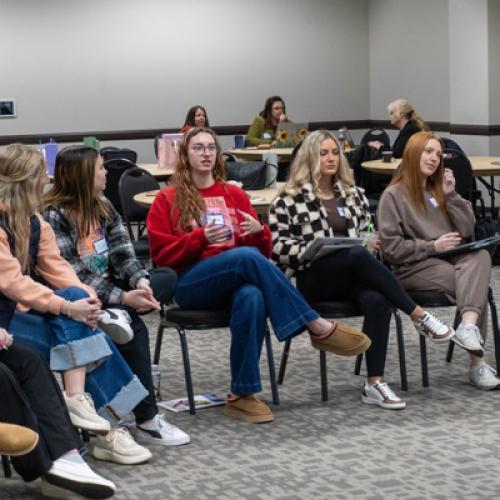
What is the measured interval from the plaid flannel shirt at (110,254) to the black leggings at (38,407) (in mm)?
725

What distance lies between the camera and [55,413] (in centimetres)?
338

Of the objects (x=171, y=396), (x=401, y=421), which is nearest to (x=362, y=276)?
(x=401, y=421)

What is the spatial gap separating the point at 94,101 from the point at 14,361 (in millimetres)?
8865

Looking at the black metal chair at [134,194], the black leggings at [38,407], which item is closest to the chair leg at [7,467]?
the black leggings at [38,407]

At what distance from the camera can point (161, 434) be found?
13.2 feet

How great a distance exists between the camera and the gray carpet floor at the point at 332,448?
3523mm

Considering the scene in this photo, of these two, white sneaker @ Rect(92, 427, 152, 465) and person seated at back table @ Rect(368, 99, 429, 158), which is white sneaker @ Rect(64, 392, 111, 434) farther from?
person seated at back table @ Rect(368, 99, 429, 158)

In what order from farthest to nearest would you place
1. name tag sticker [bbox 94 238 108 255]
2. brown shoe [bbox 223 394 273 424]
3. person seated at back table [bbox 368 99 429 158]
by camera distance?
person seated at back table [bbox 368 99 429 158] → brown shoe [bbox 223 394 273 424] → name tag sticker [bbox 94 238 108 255]

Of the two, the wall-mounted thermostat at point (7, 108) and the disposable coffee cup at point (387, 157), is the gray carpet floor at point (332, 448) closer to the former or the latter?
the disposable coffee cup at point (387, 157)

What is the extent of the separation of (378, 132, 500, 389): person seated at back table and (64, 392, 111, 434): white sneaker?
173cm

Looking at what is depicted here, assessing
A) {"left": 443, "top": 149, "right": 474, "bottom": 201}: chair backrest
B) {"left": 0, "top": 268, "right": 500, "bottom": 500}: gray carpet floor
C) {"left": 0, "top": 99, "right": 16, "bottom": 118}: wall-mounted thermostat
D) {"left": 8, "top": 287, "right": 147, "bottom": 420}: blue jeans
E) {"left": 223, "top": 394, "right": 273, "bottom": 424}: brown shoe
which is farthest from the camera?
{"left": 0, "top": 99, "right": 16, "bottom": 118}: wall-mounted thermostat

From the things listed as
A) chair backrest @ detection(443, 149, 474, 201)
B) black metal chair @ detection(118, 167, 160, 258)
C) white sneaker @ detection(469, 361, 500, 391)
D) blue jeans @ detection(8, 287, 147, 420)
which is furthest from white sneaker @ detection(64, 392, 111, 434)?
chair backrest @ detection(443, 149, 474, 201)

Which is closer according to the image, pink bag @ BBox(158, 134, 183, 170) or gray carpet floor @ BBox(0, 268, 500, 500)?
gray carpet floor @ BBox(0, 268, 500, 500)

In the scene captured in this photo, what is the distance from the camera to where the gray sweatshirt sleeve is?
4797mm
